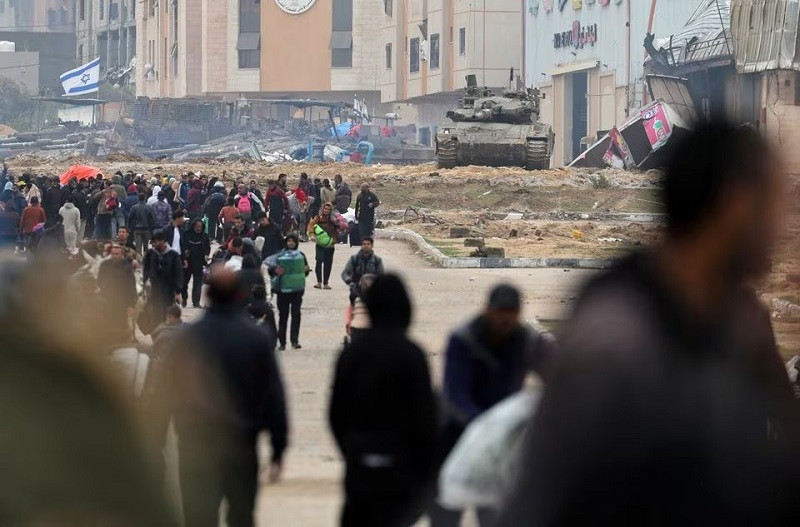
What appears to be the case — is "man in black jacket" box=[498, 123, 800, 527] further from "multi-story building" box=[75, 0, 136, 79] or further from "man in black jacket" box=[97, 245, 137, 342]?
"multi-story building" box=[75, 0, 136, 79]

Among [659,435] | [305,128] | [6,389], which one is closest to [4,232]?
[6,389]

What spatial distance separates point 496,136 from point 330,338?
32.4m

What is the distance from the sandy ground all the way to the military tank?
597 inches

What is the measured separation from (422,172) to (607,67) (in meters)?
20.0

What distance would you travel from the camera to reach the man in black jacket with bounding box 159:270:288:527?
681 cm

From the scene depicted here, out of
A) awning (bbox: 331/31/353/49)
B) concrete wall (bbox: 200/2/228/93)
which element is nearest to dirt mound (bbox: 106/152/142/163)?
concrete wall (bbox: 200/2/228/93)

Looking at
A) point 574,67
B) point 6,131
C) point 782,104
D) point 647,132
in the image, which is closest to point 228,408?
point 782,104

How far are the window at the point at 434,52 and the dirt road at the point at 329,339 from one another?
56.2m

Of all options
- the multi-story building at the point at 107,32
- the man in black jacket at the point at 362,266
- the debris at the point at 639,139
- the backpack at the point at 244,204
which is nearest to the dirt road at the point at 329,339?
the man in black jacket at the point at 362,266

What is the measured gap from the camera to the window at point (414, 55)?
95.4m

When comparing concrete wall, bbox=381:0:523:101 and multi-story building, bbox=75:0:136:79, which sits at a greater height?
multi-story building, bbox=75:0:136:79

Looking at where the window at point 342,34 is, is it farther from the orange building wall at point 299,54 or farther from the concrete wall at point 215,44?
the concrete wall at point 215,44

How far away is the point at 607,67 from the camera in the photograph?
7112 centimetres

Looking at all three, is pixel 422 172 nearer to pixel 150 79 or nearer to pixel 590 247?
pixel 590 247
